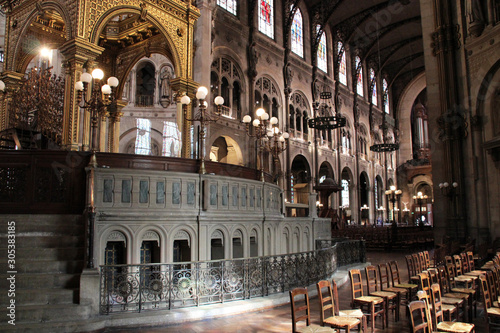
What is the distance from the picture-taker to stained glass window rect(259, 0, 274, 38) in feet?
86.9

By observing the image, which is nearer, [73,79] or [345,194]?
[73,79]

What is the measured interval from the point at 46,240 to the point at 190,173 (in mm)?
3018

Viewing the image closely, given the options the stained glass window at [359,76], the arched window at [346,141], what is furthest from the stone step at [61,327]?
the stained glass window at [359,76]

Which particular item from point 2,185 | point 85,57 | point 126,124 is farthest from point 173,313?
point 126,124

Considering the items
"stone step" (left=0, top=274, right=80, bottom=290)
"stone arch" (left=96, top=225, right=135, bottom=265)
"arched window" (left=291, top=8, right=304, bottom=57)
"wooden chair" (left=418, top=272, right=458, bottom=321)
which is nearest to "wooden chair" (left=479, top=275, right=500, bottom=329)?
"wooden chair" (left=418, top=272, right=458, bottom=321)

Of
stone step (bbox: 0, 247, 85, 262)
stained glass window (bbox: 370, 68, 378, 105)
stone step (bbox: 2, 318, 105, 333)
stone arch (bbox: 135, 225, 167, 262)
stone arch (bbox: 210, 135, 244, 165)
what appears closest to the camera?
stone step (bbox: 2, 318, 105, 333)

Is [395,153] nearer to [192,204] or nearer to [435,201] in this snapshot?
[435,201]

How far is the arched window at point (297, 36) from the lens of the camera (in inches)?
1182

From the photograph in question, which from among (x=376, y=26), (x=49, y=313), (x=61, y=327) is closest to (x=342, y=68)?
(x=376, y=26)

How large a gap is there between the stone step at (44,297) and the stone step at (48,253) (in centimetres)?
77

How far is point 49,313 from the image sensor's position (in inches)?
239

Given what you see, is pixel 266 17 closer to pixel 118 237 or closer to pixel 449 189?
pixel 449 189

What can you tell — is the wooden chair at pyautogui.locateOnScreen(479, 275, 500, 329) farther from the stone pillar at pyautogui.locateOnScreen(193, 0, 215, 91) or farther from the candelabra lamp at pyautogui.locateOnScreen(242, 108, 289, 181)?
the stone pillar at pyautogui.locateOnScreen(193, 0, 215, 91)

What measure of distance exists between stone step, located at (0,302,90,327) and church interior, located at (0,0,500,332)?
23 millimetres
